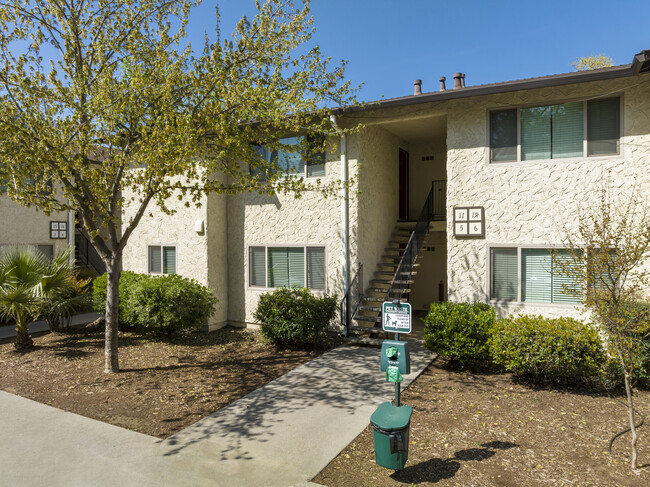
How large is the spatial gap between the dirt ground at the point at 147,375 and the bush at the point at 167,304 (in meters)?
0.53

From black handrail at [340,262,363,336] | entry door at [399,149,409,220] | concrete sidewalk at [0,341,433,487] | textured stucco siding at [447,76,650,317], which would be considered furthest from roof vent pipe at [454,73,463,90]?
concrete sidewalk at [0,341,433,487]

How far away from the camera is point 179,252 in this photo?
12.2 m

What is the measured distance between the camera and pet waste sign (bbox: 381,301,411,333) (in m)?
4.72

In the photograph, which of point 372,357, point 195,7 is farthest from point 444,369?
point 195,7

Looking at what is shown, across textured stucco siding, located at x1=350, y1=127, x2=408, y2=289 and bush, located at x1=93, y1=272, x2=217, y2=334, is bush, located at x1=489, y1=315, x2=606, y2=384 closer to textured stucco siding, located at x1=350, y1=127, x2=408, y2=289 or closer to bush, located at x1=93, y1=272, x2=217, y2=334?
textured stucco siding, located at x1=350, y1=127, x2=408, y2=289

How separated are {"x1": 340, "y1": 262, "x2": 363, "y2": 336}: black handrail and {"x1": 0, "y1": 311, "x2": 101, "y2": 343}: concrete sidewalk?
790cm

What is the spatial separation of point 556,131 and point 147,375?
9249 millimetres

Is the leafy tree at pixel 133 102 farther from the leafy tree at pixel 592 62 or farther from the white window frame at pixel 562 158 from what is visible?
the leafy tree at pixel 592 62

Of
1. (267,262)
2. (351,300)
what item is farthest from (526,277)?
(267,262)

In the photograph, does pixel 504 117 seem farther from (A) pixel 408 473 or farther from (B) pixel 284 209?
(A) pixel 408 473

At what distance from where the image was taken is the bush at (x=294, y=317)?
9.38 meters

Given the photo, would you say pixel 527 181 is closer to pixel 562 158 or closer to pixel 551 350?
pixel 562 158

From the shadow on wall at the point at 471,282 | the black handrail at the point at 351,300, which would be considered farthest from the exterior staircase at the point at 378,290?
the shadow on wall at the point at 471,282

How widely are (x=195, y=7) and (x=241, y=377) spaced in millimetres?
7081
